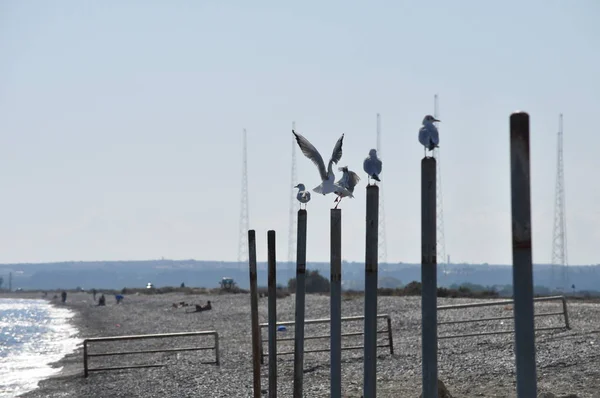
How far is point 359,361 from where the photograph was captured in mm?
19969

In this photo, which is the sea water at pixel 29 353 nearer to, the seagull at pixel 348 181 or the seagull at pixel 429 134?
the seagull at pixel 348 181

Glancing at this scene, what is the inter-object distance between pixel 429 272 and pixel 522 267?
144 centimetres

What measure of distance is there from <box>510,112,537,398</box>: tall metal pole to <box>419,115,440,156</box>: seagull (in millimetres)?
1343

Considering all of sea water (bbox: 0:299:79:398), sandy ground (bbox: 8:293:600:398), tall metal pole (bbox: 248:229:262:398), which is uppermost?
tall metal pole (bbox: 248:229:262:398)

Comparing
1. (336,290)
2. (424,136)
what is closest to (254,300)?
(336,290)

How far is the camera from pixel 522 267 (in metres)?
5.50

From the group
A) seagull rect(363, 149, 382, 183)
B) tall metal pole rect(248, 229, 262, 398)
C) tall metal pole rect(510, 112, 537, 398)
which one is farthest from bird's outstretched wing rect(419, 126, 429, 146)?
tall metal pole rect(248, 229, 262, 398)

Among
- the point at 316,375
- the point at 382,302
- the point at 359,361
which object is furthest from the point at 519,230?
the point at 382,302

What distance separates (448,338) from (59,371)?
1255 cm

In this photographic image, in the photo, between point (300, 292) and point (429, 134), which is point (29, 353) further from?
point (429, 134)

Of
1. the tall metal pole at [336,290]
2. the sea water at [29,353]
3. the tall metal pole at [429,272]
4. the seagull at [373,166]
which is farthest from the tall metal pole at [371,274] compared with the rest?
the sea water at [29,353]

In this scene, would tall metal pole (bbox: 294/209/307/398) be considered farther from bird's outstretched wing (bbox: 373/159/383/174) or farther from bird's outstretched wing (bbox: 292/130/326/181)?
bird's outstretched wing (bbox: 373/159/383/174)

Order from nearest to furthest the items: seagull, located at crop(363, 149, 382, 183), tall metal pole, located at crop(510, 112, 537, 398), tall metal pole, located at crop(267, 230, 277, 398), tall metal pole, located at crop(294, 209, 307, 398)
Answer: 1. tall metal pole, located at crop(510, 112, 537, 398)
2. seagull, located at crop(363, 149, 382, 183)
3. tall metal pole, located at crop(294, 209, 307, 398)
4. tall metal pole, located at crop(267, 230, 277, 398)

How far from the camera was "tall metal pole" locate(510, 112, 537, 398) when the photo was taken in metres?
5.39
